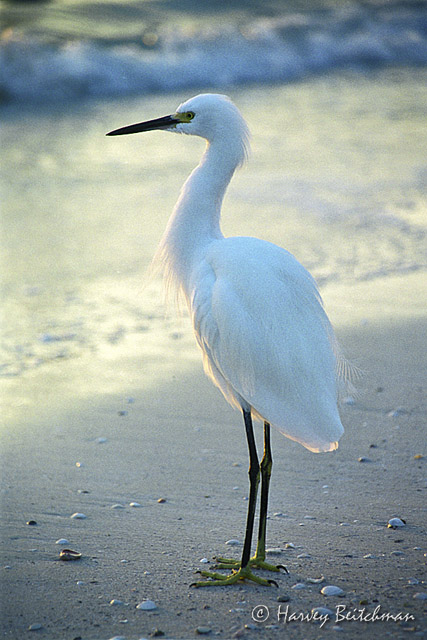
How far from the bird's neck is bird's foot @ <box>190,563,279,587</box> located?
94 cm

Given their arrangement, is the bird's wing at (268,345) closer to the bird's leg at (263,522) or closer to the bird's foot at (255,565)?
the bird's leg at (263,522)

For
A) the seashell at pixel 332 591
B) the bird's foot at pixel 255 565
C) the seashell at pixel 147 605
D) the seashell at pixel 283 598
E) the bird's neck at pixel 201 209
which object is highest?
the bird's neck at pixel 201 209

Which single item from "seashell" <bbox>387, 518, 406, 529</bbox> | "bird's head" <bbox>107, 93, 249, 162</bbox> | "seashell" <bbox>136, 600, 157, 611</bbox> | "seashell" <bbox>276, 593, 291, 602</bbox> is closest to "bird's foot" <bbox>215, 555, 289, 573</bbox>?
"seashell" <bbox>276, 593, 291, 602</bbox>

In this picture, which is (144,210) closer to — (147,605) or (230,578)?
(230,578)

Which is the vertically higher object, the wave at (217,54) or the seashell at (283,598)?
the wave at (217,54)

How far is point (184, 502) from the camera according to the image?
9.55 feet

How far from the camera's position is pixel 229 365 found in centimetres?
254

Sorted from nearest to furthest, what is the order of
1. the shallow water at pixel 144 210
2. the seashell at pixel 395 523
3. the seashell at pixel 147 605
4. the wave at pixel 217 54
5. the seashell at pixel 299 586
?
the seashell at pixel 147 605
the seashell at pixel 299 586
the seashell at pixel 395 523
the shallow water at pixel 144 210
the wave at pixel 217 54

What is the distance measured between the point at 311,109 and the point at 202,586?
32.5 ft

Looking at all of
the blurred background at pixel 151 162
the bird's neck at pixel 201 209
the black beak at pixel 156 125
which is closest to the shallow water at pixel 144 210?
the blurred background at pixel 151 162

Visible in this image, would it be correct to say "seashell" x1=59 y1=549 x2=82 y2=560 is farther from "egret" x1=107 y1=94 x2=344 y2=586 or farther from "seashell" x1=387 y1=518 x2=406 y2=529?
"seashell" x1=387 y1=518 x2=406 y2=529

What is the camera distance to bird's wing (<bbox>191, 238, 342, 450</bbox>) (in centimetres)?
250

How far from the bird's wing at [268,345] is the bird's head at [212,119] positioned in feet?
1.46

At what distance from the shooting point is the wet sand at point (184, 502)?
2260 millimetres
